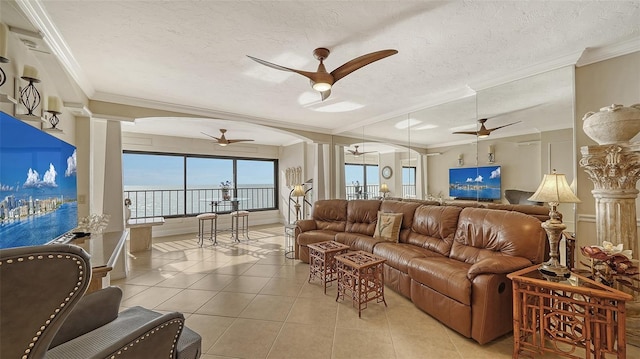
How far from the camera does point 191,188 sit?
22.7 feet

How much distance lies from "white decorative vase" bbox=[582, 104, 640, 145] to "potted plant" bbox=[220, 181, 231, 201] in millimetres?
6931

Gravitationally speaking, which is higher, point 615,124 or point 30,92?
point 30,92

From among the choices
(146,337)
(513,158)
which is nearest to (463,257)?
(513,158)

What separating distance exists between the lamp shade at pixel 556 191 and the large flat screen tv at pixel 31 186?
3727 mm

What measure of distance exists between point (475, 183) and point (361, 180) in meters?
2.59

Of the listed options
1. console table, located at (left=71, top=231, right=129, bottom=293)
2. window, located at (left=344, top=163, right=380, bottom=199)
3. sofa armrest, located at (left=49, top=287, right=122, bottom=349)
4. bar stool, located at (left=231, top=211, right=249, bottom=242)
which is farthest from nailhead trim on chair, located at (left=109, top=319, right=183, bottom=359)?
bar stool, located at (left=231, top=211, right=249, bottom=242)

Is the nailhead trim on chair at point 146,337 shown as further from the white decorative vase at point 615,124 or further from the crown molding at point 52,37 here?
the white decorative vase at point 615,124

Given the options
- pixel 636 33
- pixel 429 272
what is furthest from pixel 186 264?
pixel 636 33

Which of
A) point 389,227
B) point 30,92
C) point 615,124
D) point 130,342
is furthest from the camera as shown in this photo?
point 389,227

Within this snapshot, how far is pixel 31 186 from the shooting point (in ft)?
5.75

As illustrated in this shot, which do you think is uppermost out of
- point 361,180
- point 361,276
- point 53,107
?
point 53,107

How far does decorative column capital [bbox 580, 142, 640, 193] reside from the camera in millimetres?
1939

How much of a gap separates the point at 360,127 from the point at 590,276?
4129 millimetres

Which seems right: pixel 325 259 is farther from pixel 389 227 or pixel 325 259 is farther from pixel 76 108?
pixel 76 108
